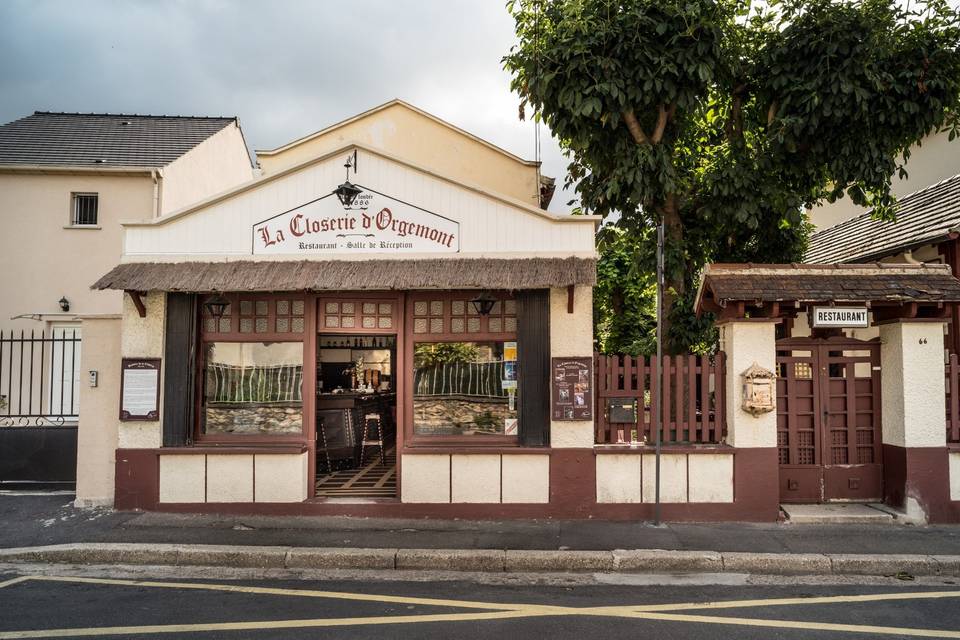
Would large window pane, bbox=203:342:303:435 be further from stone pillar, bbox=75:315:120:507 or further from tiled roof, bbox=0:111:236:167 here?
tiled roof, bbox=0:111:236:167

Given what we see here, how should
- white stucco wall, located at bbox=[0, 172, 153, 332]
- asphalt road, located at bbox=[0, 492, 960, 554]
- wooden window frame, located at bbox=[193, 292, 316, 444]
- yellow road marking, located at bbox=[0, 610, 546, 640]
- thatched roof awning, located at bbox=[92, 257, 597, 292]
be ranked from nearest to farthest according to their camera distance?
yellow road marking, located at bbox=[0, 610, 546, 640] → asphalt road, located at bbox=[0, 492, 960, 554] → thatched roof awning, located at bbox=[92, 257, 597, 292] → wooden window frame, located at bbox=[193, 292, 316, 444] → white stucco wall, located at bbox=[0, 172, 153, 332]

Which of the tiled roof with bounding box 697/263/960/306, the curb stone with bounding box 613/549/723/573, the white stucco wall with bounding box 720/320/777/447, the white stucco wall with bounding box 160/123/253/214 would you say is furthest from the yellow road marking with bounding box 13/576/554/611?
the white stucco wall with bounding box 160/123/253/214

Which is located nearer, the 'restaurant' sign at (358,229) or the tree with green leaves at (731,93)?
the 'restaurant' sign at (358,229)

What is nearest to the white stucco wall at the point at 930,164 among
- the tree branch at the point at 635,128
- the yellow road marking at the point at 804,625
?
the tree branch at the point at 635,128

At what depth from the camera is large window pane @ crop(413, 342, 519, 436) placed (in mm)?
8883

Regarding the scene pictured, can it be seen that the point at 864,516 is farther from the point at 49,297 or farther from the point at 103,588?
the point at 49,297

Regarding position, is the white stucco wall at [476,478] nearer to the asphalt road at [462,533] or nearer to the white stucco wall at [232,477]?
the asphalt road at [462,533]

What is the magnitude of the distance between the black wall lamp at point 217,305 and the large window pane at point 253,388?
439 mm

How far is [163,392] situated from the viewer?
349 inches

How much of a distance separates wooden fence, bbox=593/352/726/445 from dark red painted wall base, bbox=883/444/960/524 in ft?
7.34

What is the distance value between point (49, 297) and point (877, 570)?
1747 centimetres

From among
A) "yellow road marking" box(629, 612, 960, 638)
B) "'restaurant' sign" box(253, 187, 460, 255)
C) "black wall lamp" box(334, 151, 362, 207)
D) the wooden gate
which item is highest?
"black wall lamp" box(334, 151, 362, 207)

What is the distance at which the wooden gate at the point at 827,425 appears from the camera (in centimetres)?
888

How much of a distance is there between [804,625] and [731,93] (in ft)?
28.6
